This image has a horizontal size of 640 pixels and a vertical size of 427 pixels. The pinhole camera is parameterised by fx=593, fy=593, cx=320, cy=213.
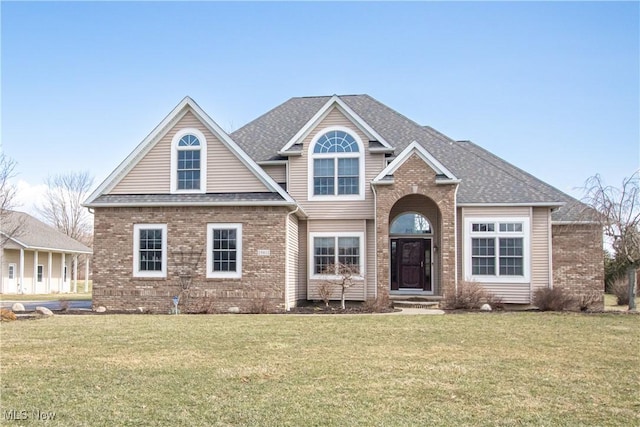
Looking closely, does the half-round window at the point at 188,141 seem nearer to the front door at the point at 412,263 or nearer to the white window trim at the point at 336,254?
the white window trim at the point at 336,254

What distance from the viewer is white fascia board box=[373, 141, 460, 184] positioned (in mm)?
20203

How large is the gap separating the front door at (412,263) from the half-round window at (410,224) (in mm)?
345

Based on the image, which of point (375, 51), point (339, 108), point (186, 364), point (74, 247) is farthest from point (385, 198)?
point (74, 247)

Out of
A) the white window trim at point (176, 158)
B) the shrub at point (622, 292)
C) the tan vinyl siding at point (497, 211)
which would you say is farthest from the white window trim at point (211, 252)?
the shrub at point (622, 292)

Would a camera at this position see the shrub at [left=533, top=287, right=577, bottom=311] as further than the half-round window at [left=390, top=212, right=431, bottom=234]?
No

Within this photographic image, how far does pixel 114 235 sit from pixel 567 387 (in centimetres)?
1567

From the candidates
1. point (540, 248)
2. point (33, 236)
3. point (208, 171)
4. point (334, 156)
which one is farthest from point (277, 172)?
point (33, 236)

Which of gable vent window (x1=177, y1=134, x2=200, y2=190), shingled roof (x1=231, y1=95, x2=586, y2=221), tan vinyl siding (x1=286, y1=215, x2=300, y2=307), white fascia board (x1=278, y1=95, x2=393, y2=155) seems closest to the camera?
tan vinyl siding (x1=286, y1=215, x2=300, y2=307)

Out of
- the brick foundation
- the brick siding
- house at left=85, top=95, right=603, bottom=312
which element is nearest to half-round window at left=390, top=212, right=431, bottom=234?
house at left=85, top=95, right=603, bottom=312

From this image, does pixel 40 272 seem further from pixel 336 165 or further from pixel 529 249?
pixel 529 249

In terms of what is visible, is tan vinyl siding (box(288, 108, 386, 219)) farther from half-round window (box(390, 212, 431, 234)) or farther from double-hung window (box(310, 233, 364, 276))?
half-round window (box(390, 212, 431, 234))

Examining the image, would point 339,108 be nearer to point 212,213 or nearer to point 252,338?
point 212,213

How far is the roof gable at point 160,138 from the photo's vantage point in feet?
64.4

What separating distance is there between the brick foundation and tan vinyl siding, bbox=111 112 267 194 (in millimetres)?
802
